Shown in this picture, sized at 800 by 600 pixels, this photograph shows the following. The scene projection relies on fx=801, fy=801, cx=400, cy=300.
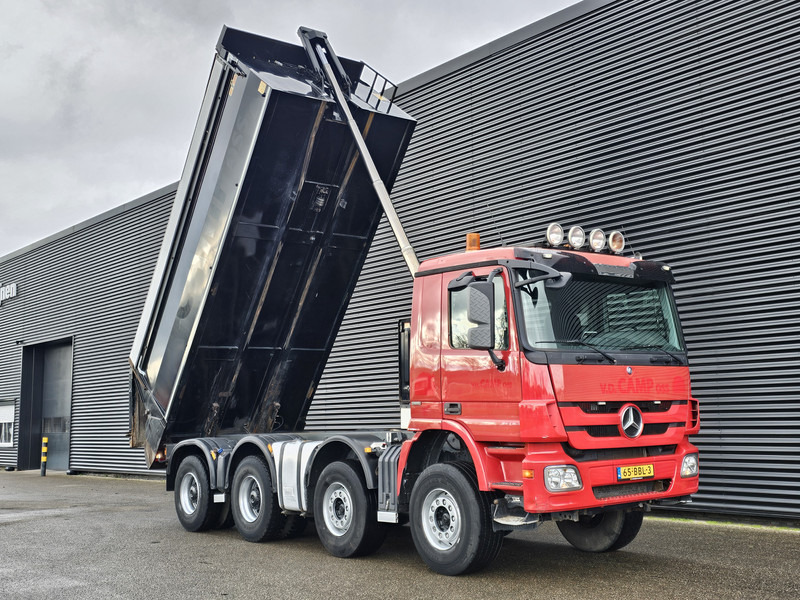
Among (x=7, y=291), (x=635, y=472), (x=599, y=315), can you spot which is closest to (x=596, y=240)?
(x=599, y=315)

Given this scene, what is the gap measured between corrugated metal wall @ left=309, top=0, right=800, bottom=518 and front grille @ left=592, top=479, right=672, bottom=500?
299cm

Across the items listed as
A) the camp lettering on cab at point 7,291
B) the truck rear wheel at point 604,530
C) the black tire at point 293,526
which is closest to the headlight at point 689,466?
the truck rear wheel at point 604,530

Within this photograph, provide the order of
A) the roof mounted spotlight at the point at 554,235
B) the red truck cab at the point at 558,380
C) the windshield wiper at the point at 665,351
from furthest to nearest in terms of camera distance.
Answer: the roof mounted spotlight at the point at 554,235 < the windshield wiper at the point at 665,351 < the red truck cab at the point at 558,380

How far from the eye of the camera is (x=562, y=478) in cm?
616

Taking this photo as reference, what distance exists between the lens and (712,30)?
405 inches

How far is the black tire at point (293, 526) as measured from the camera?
9.02m

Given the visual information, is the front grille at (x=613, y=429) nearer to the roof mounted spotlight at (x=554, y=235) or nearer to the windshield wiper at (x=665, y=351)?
the windshield wiper at (x=665, y=351)

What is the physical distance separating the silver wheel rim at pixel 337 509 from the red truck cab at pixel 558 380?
1255 millimetres

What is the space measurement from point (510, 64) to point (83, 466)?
1784 cm

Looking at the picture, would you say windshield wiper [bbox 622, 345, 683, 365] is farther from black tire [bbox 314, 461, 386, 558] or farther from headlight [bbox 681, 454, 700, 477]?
black tire [bbox 314, 461, 386, 558]

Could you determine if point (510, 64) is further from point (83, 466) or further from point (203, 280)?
point (83, 466)

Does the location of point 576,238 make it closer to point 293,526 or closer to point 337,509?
point 337,509

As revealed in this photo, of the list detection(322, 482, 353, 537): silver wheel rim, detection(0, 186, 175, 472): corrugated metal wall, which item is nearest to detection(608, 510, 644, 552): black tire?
detection(322, 482, 353, 537): silver wheel rim

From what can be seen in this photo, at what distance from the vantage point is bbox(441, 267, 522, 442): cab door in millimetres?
6426
